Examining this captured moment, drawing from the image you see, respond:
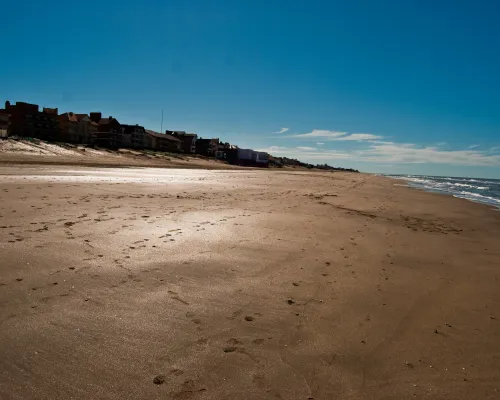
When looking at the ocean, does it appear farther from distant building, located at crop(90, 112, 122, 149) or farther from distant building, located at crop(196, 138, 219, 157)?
distant building, located at crop(90, 112, 122, 149)

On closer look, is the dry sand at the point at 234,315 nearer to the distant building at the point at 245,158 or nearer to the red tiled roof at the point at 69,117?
the red tiled roof at the point at 69,117

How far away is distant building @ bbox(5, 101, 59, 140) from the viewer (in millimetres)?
67000

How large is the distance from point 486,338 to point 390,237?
525 centimetres

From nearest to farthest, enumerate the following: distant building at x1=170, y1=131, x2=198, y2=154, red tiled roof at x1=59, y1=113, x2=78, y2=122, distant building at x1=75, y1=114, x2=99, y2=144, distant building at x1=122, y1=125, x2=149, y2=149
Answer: red tiled roof at x1=59, y1=113, x2=78, y2=122, distant building at x1=75, y1=114, x2=99, y2=144, distant building at x1=122, y1=125, x2=149, y2=149, distant building at x1=170, y1=131, x2=198, y2=154

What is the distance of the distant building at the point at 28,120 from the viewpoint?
67000mm

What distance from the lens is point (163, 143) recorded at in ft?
315

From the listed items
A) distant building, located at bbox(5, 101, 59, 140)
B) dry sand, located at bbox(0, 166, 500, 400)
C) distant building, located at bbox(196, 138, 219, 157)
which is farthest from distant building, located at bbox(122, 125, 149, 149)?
dry sand, located at bbox(0, 166, 500, 400)

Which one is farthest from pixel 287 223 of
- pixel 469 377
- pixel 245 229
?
pixel 469 377

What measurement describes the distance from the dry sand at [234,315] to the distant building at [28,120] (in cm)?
7365

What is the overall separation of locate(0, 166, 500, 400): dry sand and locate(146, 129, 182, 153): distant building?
88.9m

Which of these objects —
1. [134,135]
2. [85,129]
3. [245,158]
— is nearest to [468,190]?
[245,158]

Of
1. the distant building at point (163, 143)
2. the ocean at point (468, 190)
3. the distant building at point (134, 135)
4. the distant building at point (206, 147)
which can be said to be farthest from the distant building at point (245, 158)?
the ocean at point (468, 190)

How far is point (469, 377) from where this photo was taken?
3082 millimetres

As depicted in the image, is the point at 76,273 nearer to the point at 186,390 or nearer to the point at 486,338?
the point at 186,390
